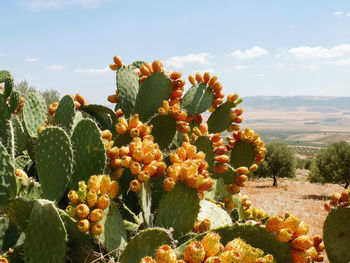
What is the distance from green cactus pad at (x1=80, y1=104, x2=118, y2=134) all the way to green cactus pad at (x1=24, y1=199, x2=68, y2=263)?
3.17ft

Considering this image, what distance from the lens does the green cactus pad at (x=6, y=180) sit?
43.8 inches

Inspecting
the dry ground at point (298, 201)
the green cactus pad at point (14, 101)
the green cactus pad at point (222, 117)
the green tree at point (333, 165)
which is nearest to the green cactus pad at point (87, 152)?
the green cactus pad at point (222, 117)

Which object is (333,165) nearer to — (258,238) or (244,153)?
(244,153)

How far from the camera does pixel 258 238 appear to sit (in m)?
1.10

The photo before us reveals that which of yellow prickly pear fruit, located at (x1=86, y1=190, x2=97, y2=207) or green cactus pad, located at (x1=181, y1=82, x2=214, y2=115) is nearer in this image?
yellow prickly pear fruit, located at (x1=86, y1=190, x2=97, y2=207)

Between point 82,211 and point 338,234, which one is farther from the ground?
point 82,211

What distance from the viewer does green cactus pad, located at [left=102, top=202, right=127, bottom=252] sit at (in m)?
1.05

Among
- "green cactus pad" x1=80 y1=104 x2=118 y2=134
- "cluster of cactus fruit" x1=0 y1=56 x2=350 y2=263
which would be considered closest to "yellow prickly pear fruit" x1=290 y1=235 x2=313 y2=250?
"cluster of cactus fruit" x1=0 y1=56 x2=350 y2=263

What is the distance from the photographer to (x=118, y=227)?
1105mm

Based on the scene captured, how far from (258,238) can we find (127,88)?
3.99ft

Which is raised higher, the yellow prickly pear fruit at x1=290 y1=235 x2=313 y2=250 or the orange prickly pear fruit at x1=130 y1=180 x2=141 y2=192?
the orange prickly pear fruit at x1=130 y1=180 x2=141 y2=192

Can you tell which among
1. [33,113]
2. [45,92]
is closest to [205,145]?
[33,113]

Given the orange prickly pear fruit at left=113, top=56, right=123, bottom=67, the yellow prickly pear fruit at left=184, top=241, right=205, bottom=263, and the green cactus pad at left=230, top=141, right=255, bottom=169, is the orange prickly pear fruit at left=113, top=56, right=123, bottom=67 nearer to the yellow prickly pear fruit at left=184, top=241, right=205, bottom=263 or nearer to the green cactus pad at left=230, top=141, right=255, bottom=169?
the green cactus pad at left=230, top=141, right=255, bottom=169

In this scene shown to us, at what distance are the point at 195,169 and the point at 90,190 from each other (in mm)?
399
